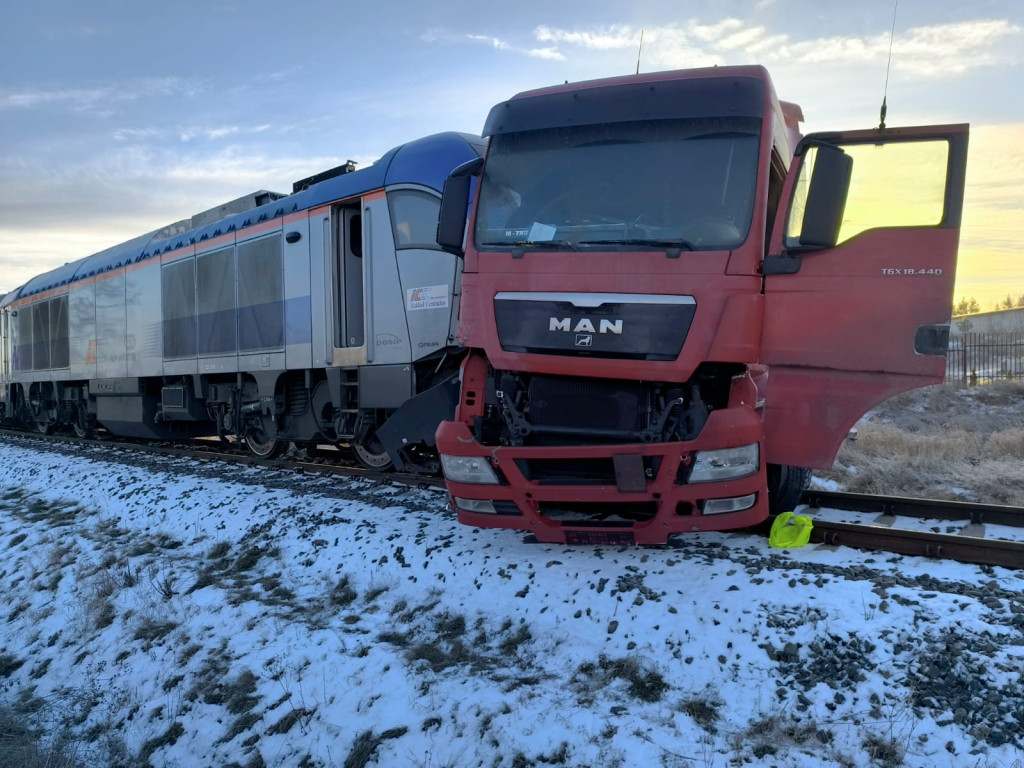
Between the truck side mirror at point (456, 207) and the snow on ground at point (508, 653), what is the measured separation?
217 centimetres

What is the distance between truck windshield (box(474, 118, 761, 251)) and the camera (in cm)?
444

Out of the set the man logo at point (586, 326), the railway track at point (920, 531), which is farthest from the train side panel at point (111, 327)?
the railway track at point (920, 531)

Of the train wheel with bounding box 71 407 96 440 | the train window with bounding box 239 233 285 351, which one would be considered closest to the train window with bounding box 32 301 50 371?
the train wheel with bounding box 71 407 96 440

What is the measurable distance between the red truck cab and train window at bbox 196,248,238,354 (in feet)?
19.8

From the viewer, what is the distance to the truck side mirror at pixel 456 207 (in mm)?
5188

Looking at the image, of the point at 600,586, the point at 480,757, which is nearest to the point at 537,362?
the point at 600,586

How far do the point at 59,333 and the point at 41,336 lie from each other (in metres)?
1.39

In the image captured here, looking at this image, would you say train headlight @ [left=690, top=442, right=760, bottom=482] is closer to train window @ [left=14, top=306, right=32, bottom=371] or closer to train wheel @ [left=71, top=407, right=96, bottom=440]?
train wheel @ [left=71, top=407, right=96, bottom=440]

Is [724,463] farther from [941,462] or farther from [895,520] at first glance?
[941,462]

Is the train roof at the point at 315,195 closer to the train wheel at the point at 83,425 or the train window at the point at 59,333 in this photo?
the train window at the point at 59,333

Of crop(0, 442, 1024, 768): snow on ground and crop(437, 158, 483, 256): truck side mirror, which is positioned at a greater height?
crop(437, 158, 483, 256): truck side mirror

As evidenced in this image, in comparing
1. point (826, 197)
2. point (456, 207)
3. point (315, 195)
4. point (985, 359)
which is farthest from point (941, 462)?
point (985, 359)

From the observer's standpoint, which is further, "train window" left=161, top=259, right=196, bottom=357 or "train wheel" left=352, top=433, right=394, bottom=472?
"train window" left=161, top=259, right=196, bottom=357

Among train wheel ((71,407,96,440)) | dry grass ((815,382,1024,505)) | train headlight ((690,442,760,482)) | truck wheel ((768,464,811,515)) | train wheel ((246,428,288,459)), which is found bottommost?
train wheel ((71,407,96,440))
